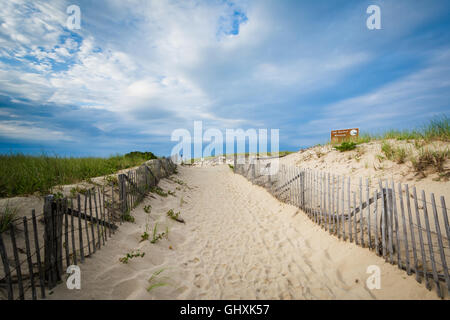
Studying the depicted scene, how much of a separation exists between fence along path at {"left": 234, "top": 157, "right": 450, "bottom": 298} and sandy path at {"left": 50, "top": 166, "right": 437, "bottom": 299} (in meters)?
0.26

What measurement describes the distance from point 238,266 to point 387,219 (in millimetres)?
3335

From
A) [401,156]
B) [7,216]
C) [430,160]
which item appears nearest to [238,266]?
[7,216]

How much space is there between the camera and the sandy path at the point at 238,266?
3.53 meters

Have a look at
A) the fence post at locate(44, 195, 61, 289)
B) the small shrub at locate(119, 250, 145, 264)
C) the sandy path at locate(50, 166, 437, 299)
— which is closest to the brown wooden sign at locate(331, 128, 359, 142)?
the sandy path at locate(50, 166, 437, 299)

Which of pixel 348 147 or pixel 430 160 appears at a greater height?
pixel 348 147

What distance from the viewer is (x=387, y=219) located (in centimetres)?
418

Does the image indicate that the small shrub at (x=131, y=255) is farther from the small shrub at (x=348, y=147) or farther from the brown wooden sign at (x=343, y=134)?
the brown wooden sign at (x=343, y=134)

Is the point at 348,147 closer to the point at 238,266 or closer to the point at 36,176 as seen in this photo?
the point at 238,266

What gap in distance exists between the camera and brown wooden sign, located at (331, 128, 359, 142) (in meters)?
14.4

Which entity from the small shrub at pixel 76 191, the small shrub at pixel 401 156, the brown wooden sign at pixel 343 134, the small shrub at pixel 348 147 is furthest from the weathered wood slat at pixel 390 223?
the brown wooden sign at pixel 343 134

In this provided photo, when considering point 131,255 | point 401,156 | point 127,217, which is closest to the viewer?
point 131,255

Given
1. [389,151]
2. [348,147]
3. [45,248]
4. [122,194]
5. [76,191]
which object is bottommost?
[45,248]
